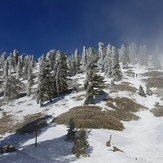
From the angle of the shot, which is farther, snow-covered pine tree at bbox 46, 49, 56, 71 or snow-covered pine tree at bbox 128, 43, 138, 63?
snow-covered pine tree at bbox 128, 43, 138, 63

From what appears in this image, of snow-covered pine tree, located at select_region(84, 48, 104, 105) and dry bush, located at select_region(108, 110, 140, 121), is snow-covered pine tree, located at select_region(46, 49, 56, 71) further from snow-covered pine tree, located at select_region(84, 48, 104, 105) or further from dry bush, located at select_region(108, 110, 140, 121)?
dry bush, located at select_region(108, 110, 140, 121)

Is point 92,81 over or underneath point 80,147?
over

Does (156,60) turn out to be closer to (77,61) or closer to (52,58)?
(77,61)

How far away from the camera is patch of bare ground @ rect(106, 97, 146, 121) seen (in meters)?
47.1

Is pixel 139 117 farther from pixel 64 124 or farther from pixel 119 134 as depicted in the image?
pixel 64 124

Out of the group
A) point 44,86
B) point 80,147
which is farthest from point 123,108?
point 80,147

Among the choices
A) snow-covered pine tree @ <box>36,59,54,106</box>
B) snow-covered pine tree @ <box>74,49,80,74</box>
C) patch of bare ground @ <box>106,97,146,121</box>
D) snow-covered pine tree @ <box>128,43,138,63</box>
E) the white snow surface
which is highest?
snow-covered pine tree @ <box>128,43,138,63</box>

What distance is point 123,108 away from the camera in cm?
5375

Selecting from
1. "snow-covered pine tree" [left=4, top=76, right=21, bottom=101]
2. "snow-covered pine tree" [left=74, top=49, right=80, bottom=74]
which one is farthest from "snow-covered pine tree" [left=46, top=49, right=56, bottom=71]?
"snow-covered pine tree" [left=4, top=76, right=21, bottom=101]

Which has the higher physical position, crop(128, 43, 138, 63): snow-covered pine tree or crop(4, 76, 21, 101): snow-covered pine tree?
crop(128, 43, 138, 63): snow-covered pine tree

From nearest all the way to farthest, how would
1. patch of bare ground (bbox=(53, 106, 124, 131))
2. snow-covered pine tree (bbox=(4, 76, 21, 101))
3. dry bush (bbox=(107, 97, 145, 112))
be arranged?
patch of bare ground (bbox=(53, 106, 124, 131)) < dry bush (bbox=(107, 97, 145, 112)) < snow-covered pine tree (bbox=(4, 76, 21, 101))

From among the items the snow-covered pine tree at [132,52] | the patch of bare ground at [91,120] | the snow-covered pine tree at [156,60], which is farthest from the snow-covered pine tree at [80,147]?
the snow-covered pine tree at [132,52]

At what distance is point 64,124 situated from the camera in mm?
38594

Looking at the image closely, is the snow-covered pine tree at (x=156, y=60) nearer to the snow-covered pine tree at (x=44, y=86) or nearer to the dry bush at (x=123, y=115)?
the snow-covered pine tree at (x=44, y=86)
